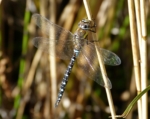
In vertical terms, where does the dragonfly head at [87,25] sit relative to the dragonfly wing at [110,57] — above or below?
above

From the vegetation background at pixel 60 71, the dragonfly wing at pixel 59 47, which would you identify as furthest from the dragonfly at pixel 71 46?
the vegetation background at pixel 60 71

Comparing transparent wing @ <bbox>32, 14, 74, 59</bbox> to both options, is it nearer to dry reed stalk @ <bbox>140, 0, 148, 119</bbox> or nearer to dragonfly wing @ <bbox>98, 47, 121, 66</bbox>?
dragonfly wing @ <bbox>98, 47, 121, 66</bbox>

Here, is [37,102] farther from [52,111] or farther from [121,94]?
[121,94]

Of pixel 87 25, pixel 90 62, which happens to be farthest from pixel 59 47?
pixel 87 25

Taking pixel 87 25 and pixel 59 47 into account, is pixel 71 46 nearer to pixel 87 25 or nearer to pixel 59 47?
pixel 59 47

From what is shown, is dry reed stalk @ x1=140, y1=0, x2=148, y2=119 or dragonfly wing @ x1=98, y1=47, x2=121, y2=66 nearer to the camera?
dry reed stalk @ x1=140, y1=0, x2=148, y2=119

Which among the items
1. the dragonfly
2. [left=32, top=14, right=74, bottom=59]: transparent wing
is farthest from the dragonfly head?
[left=32, top=14, right=74, bottom=59]: transparent wing

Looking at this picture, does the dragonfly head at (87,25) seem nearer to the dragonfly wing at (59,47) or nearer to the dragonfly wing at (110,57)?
the dragonfly wing at (110,57)
